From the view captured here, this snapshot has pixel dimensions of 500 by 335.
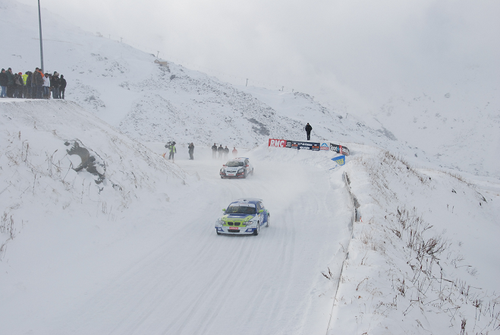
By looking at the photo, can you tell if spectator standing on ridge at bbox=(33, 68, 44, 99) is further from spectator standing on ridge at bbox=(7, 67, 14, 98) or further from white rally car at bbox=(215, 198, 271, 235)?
white rally car at bbox=(215, 198, 271, 235)

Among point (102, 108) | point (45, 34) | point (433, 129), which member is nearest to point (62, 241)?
point (102, 108)

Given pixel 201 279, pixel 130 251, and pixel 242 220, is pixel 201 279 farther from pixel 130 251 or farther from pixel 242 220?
pixel 242 220

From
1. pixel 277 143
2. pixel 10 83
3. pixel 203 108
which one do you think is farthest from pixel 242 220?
pixel 203 108

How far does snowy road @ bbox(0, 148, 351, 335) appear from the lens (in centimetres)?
639

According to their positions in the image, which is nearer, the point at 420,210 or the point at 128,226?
the point at 128,226

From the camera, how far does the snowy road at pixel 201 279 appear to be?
6.39m

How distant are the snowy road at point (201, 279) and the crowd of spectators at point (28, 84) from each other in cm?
983

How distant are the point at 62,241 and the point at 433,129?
10591 cm

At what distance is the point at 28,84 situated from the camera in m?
18.1

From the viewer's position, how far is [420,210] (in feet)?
58.5

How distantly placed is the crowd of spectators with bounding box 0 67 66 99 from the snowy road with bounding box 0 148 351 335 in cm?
983

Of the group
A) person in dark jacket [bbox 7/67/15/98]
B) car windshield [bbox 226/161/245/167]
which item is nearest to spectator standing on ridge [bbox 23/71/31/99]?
person in dark jacket [bbox 7/67/15/98]

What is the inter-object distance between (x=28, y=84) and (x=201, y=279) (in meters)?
16.2

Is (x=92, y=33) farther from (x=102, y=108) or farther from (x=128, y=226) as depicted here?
(x=128, y=226)
